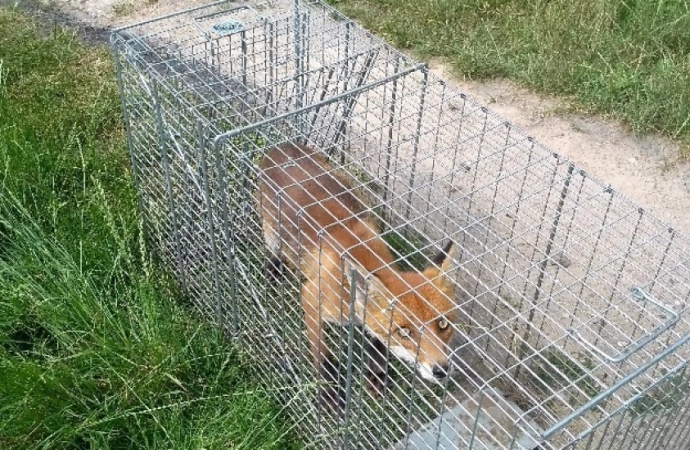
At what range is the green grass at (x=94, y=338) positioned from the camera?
3.37 metres

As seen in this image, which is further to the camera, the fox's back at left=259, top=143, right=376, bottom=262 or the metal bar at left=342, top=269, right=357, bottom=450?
the fox's back at left=259, top=143, right=376, bottom=262

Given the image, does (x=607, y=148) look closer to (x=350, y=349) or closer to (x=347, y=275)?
(x=347, y=275)

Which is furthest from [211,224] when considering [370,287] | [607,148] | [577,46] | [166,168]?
[577,46]

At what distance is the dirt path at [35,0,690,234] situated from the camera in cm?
562

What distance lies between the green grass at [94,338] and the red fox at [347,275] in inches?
23.6

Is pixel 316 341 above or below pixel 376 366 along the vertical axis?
above

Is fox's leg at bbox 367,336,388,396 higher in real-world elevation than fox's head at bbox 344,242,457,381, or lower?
lower

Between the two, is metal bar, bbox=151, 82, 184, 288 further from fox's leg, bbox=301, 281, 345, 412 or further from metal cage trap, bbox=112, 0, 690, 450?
fox's leg, bbox=301, 281, 345, 412

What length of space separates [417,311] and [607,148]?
372 centimetres

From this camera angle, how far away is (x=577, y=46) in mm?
6902

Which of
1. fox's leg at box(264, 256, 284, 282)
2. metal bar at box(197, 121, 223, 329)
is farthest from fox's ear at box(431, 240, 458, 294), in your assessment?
metal bar at box(197, 121, 223, 329)

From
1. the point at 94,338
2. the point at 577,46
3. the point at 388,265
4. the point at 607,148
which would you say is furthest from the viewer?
the point at 577,46

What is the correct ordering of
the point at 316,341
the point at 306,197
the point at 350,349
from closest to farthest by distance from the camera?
the point at 350,349, the point at 316,341, the point at 306,197

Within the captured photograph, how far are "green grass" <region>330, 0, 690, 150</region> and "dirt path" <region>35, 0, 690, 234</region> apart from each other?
129 millimetres
